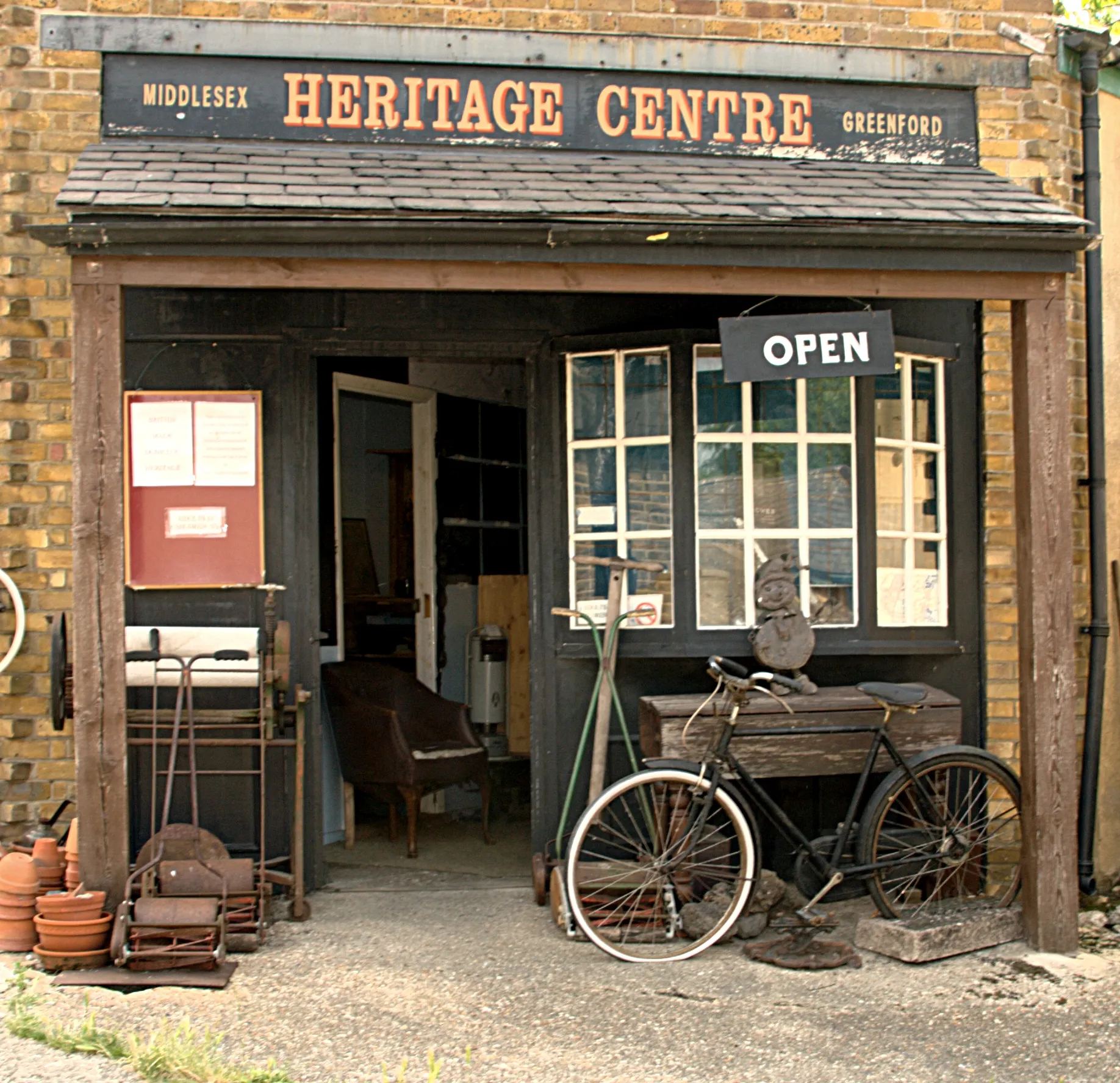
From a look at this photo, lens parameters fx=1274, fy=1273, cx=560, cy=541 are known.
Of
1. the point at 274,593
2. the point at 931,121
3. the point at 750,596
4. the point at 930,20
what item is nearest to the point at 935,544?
the point at 750,596

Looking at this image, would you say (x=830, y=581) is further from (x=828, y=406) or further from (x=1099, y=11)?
(x=1099, y=11)

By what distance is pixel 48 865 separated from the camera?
17.5 feet

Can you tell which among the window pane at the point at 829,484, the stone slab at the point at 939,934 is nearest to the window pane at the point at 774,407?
the window pane at the point at 829,484

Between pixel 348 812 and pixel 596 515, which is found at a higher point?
pixel 596 515

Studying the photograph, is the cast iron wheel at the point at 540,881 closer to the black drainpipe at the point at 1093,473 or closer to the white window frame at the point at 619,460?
the white window frame at the point at 619,460

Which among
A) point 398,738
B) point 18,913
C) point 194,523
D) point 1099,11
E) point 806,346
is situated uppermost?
point 1099,11

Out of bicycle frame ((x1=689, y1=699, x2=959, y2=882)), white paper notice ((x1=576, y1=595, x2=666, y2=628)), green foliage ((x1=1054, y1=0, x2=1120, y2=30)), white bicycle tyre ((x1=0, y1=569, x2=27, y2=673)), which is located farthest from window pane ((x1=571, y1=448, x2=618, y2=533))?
green foliage ((x1=1054, y1=0, x2=1120, y2=30))

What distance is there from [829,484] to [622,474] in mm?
1030

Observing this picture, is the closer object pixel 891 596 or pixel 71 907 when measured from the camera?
pixel 71 907

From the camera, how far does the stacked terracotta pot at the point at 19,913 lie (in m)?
5.24

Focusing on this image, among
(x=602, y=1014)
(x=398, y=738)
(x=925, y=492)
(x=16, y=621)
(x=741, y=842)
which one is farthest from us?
(x=398, y=738)

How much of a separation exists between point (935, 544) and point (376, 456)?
3823 millimetres

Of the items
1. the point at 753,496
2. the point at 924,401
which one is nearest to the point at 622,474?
the point at 753,496

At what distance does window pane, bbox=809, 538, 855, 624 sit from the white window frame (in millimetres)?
702
